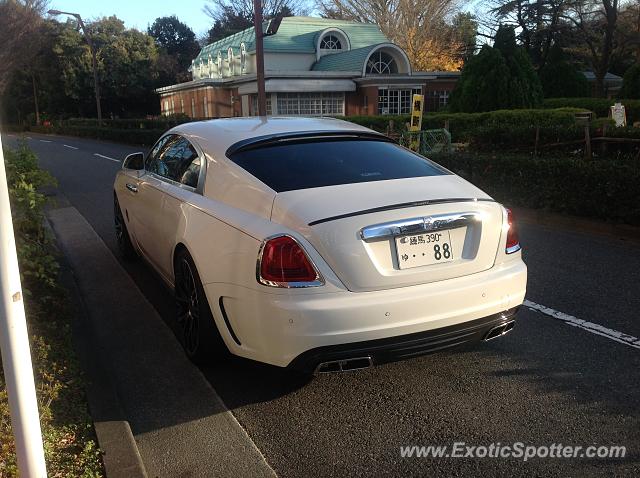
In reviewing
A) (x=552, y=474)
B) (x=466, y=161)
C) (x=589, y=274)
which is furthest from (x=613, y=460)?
(x=466, y=161)

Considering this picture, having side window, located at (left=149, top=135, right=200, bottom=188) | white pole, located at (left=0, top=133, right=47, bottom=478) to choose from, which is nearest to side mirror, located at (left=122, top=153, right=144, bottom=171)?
side window, located at (left=149, top=135, right=200, bottom=188)

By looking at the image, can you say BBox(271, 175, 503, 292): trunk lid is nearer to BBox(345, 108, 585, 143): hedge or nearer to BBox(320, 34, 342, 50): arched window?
BBox(345, 108, 585, 143): hedge

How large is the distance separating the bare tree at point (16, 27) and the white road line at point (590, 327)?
19.7 metres

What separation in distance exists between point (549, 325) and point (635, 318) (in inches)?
28.1

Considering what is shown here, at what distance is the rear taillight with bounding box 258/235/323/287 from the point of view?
3.12 m

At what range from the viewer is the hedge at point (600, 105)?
85.8 feet

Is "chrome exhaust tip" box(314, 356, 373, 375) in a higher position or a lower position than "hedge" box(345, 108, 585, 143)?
lower

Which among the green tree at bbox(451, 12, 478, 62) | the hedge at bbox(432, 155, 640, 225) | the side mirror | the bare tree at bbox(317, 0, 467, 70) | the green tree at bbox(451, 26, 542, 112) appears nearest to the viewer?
the side mirror

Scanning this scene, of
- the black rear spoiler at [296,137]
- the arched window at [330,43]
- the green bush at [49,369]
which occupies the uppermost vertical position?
the arched window at [330,43]

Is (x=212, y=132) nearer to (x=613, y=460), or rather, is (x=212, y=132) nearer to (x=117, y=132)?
(x=613, y=460)

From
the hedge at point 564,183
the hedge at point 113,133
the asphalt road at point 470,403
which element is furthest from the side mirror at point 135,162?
the hedge at point 113,133

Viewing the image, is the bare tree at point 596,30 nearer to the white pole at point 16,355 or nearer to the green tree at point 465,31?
the green tree at point 465,31

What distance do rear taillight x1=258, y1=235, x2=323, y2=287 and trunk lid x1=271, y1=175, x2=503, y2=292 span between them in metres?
0.09

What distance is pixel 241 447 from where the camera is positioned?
10.3 feet
